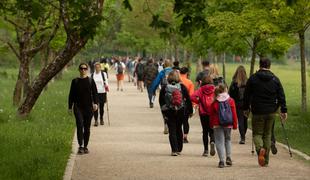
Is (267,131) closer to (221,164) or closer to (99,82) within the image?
(221,164)

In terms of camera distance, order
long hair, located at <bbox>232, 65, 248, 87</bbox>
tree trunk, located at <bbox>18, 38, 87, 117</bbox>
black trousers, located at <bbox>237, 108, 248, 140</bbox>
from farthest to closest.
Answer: tree trunk, located at <bbox>18, 38, 87, 117</bbox>, black trousers, located at <bbox>237, 108, 248, 140</bbox>, long hair, located at <bbox>232, 65, 248, 87</bbox>

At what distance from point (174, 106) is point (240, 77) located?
5.94ft

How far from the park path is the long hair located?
1250 millimetres

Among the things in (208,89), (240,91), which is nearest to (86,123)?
(208,89)

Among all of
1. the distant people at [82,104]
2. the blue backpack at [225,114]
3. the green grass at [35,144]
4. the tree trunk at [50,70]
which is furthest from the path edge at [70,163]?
the blue backpack at [225,114]

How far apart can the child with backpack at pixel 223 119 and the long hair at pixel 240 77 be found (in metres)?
2.60

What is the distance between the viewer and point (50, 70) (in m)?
17.7

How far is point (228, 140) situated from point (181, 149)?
1.78m

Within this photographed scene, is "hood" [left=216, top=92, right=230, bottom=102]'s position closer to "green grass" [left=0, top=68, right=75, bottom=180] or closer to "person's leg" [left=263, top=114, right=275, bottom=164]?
"person's leg" [left=263, top=114, right=275, bottom=164]

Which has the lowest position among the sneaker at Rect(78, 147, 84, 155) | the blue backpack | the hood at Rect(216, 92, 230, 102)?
the sneaker at Rect(78, 147, 84, 155)

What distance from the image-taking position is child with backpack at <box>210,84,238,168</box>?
476 inches

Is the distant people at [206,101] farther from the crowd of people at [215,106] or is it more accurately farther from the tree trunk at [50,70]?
the tree trunk at [50,70]

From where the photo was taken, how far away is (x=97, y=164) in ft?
41.0

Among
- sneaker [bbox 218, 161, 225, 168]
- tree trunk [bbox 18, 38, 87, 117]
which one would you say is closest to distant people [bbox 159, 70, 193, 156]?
sneaker [bbox 218, 161, 225, 168]
